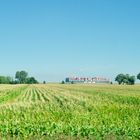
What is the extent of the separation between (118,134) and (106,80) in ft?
603

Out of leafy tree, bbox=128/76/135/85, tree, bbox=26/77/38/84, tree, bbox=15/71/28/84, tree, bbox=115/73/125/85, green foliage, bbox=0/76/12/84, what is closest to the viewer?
leafy tree, bbox=128/76/135/85

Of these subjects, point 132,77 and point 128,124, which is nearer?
point 128,124

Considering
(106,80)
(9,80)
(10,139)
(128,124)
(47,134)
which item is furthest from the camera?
(106,80)

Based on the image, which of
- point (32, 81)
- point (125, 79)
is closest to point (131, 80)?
point (125, 79)

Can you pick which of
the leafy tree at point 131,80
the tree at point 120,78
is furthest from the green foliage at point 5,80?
the leafy tree at point 131,80

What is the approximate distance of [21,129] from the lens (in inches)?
657

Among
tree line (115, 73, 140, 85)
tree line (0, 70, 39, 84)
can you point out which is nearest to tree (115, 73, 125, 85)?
tree line (115, 73, 140, 85)

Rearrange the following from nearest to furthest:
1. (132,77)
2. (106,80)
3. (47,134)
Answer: (47,134) < (132,77) < (106,80)

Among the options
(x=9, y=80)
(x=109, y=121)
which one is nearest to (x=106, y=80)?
(x=9, y=80)

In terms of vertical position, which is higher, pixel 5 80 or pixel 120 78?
pixel 5 80

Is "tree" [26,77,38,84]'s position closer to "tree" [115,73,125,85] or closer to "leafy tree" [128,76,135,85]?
"tree" [115,73,125,85]

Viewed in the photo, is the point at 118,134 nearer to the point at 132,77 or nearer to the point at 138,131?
the point at 138,131

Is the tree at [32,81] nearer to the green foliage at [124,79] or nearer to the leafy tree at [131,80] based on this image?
the green foliage at [124,79]

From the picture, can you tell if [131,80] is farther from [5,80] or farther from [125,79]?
[5,80]
